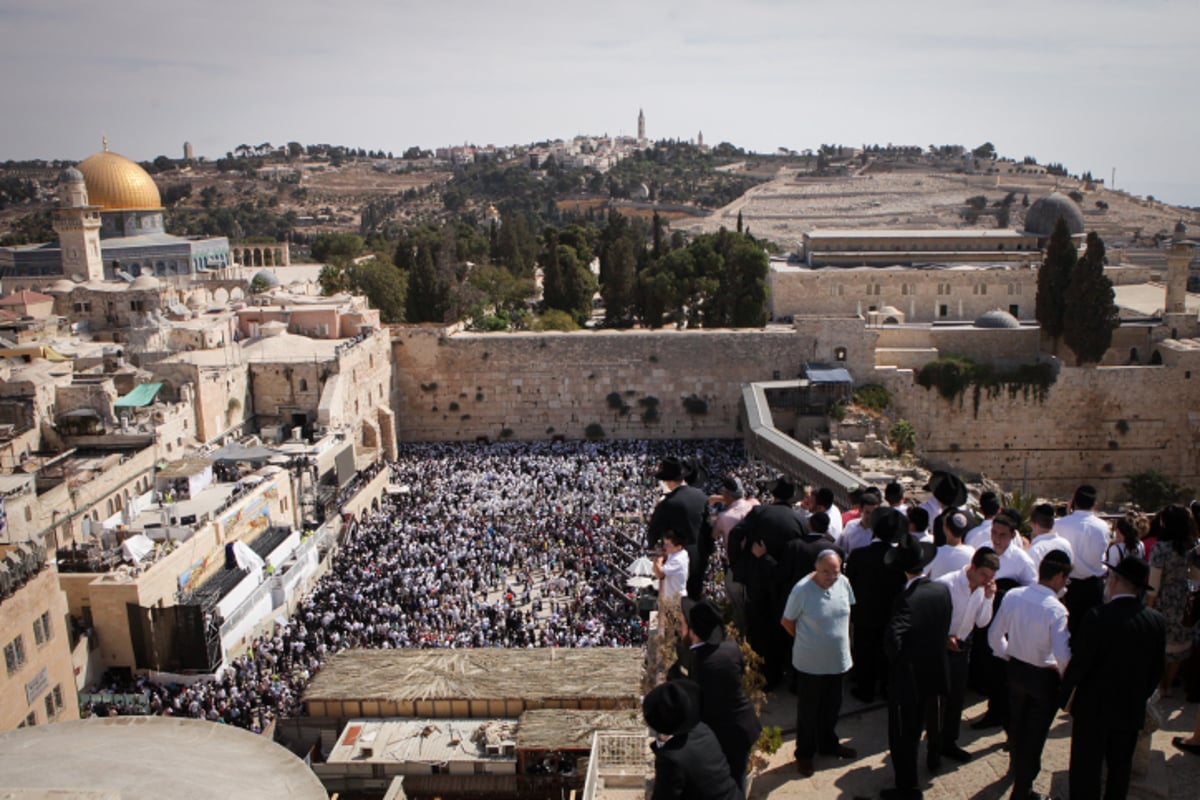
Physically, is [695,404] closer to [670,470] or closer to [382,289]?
[382,289]

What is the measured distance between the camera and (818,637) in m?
5.62

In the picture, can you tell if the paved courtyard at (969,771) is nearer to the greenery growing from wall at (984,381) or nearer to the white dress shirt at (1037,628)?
the white dress shirt at (1037,628)

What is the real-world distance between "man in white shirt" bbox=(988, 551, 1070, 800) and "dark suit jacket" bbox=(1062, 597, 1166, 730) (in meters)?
0.18

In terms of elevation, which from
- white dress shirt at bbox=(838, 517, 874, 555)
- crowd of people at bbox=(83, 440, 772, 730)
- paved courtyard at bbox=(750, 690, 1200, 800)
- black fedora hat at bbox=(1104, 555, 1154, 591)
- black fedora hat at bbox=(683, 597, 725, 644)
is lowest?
crowd of people at bbox=(83, 440, 772, 730)

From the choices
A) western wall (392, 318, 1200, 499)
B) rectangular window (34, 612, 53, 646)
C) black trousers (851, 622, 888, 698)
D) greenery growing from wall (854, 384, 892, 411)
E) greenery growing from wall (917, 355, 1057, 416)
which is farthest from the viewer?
greenery growing from wall (917, 355, 1057, 416)

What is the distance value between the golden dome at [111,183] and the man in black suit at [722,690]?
46.5 m

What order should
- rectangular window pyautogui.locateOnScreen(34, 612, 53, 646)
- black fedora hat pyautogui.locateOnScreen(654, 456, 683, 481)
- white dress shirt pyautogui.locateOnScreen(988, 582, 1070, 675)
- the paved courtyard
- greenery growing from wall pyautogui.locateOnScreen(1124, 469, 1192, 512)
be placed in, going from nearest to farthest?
white dress shirt pyautogui.locateOnScreen(988, 582, 1070, 675), the paved courtyard, black fedora hat pyautogui.locateOnScreen(654, 456, 683, 481), rectangular window pyautogui.locateOnScreen(34, 612, 53, 646), greenery growing from wall pyautogui.locateOnScreen(1124, 469, 1192, 512)

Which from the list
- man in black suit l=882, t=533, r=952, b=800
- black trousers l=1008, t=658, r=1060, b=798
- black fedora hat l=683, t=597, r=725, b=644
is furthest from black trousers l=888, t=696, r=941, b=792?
black fedora hat l=683, t=597, r=725, b=644

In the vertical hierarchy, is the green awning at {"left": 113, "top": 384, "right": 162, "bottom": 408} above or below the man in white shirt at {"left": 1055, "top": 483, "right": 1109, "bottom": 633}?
below

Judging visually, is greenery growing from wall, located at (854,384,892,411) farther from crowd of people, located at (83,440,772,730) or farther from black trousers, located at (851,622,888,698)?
black trousers, located at (851,622,888,698)

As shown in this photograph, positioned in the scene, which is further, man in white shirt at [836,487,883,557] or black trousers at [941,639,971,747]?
man in white shirt at [836,487,883,557]

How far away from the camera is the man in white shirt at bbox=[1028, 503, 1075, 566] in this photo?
244 inches

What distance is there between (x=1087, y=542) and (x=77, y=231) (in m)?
40.9

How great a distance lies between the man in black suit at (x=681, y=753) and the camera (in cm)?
420
